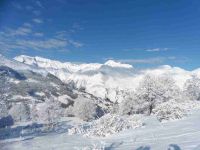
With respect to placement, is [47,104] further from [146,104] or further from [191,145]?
[191,145]

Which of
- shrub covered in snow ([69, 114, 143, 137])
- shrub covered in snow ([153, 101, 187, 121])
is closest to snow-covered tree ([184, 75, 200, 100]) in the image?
shrub covered in snow ([153, 101, 187, 121])

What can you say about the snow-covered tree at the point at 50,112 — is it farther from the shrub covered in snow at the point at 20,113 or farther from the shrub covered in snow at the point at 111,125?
the shrub covered in snow at the point at 111,125

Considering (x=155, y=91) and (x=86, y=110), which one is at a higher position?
(x=155, y=91)

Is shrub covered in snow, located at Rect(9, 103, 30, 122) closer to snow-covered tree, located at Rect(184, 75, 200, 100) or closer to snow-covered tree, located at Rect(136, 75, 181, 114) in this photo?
snow-covered tree, located at Rect(184, 75, 200, 100)

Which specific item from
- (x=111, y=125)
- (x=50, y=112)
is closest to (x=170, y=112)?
(x=111, y=125)

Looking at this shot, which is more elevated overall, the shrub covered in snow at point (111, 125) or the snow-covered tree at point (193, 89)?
the snow-covered tree at point (193, 89)

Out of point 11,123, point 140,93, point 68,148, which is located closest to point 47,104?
point 11,123

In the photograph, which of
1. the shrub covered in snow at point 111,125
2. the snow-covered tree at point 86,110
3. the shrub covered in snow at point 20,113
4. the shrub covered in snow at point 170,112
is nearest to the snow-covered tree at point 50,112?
the snow-covered tree at point 86,110

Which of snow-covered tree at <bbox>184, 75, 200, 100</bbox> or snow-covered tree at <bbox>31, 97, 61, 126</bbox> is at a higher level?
snow-covered tree at <bbox>184, 75, 200, 100</bbox>

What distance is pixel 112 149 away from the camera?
2003 centimetres

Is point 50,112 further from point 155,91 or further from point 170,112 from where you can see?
point 170,112

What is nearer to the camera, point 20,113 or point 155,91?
point 155,91

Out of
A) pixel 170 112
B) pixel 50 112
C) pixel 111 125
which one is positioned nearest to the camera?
pixel 170 112

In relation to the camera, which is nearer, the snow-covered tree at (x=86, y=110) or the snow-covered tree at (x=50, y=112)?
the snow-covered tree at (x=50, y=112)
